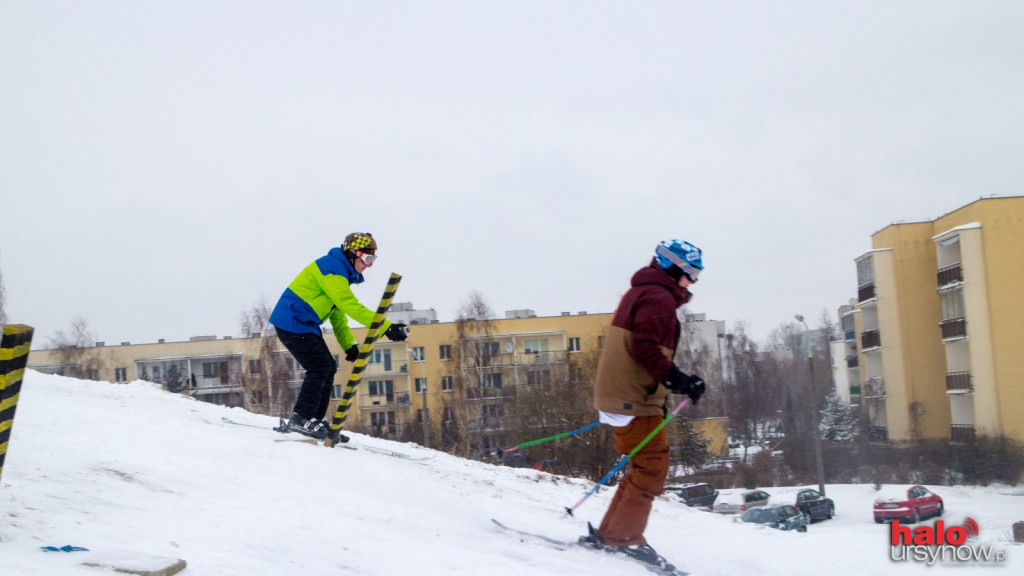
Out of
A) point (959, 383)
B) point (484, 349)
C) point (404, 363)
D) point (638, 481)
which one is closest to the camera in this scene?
point (638, 481)

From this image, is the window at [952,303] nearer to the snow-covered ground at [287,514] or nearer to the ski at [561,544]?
the snow-covered ground at [287,514]

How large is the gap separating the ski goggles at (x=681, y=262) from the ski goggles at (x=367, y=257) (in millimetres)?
3237

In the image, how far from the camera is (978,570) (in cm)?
605

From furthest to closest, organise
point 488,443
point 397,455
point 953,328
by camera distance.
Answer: point 488,443
point 953,328
point 397,455

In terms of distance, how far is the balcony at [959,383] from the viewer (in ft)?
149

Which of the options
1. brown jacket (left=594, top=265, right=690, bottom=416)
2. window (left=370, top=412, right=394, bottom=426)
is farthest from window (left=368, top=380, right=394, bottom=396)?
brown jacket (left=594, top=265, right=690, bottom=416)

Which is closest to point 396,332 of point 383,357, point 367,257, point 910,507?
point 367,257

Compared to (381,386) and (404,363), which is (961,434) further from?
Result: (381,386)

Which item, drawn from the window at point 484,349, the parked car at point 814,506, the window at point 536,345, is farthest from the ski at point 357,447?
the window at point 536,345

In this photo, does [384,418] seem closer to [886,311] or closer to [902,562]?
[886,311]

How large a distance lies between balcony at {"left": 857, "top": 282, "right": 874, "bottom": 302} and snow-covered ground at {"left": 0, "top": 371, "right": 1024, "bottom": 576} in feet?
157

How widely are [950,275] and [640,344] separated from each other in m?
47.7

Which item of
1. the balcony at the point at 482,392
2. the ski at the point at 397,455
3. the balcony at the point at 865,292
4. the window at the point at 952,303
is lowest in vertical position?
the balcony at the point at 482,392

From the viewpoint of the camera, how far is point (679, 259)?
5371 millimetres
